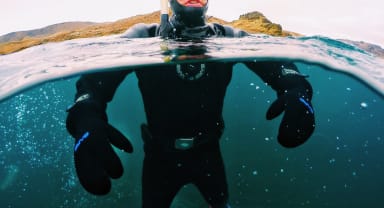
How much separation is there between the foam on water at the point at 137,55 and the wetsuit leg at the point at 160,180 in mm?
2742

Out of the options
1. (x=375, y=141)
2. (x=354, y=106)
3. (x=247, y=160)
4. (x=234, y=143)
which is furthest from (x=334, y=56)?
(x=375, y=141)

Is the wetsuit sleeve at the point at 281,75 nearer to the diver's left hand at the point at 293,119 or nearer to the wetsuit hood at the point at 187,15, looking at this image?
the diver's left hand at the point at 293,119

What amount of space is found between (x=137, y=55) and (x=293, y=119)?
191 inches

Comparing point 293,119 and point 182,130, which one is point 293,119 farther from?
point 182,130

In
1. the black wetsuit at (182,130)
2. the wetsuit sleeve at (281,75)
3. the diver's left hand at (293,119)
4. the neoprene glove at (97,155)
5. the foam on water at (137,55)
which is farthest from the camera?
the foam on water at (137,55)

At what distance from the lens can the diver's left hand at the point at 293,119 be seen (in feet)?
9.82

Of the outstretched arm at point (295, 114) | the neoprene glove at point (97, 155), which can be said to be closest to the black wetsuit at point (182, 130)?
the outstretched arm at point (295, 114)

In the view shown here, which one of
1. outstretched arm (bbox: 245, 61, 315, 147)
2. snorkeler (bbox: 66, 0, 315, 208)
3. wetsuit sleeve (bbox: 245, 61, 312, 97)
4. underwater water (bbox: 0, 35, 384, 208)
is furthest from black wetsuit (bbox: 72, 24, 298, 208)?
underwater water (bbox: 0, 35, 384, 208)

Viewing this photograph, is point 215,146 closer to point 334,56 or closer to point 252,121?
point 334,56

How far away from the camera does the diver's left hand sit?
2992mm

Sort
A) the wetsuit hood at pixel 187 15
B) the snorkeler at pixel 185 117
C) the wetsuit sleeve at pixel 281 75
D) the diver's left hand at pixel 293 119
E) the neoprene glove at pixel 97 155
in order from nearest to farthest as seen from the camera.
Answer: the neoprene glove at pixel 97 155, the diver's left hand at pixel 293 119, the wetsuit sleeve at pixel 281 75, the snorkeler at pixel 185 117, the wetsuit hood at pixel 187 15

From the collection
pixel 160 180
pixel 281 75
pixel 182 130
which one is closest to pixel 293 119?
pixel 281 75

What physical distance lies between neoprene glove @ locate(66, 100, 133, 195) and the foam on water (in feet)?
13.1

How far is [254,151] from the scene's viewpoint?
111 ft
